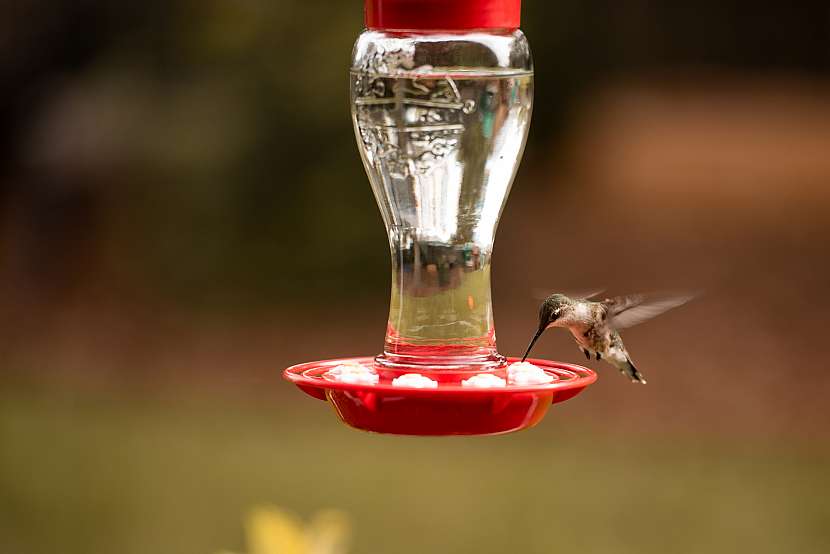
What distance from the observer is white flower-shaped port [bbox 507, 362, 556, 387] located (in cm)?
251

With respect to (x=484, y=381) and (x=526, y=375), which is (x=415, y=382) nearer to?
(x=484, y=381)

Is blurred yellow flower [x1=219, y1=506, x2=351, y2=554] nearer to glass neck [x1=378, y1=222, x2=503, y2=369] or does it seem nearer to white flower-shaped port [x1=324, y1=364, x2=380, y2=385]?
white flower-shaped port [x1=324, y1=364, x2=380, y2=385]

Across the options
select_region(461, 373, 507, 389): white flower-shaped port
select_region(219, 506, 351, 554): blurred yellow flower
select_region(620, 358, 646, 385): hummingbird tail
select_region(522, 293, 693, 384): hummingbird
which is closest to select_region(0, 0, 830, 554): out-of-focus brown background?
select_region(620, 358, 646, 385): hummingbird tail

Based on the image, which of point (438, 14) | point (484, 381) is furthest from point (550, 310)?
point (438, 14)

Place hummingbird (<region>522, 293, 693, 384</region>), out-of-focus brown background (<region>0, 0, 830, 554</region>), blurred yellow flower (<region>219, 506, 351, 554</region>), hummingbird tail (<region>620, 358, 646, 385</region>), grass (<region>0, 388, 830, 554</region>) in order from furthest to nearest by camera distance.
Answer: out-of-focus brown background (<region>0, 0, 830, 554</region>) < grass (<region>0, 388, 830, 554</region>) < hummingbird tail (<region>620, 358, 646, 385</region>) < hummingbird (<region>522, 293, 693, 384</region>) < blurred yellow flower (<region>219, 506, 351, 554</region>)

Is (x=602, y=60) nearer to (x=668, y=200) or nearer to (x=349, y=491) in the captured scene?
(x=668, y=200)

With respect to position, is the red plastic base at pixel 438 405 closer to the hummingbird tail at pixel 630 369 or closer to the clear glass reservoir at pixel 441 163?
the clear glass reservoir at pixel 441 163

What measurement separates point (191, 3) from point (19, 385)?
389 cm

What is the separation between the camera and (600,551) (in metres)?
7.26

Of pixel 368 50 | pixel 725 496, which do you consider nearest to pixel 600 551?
pixel 725 496

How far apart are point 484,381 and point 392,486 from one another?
19.2 feet

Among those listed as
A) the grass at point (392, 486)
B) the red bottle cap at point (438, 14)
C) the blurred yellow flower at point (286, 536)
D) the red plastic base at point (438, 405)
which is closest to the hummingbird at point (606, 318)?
the red plastic base at point (438, 405)

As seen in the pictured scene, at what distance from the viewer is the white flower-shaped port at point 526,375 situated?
2510 millimetres

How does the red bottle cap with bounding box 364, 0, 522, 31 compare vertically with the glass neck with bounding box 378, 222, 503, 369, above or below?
above
